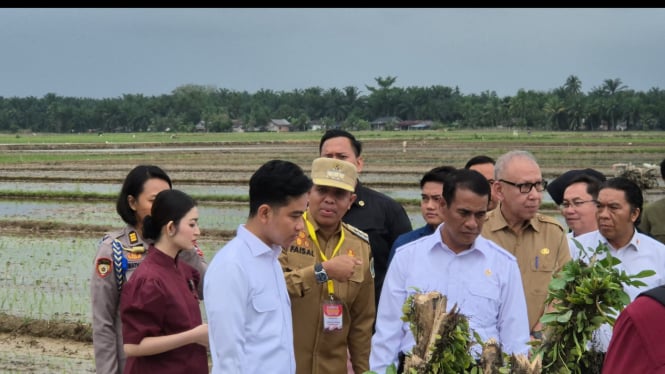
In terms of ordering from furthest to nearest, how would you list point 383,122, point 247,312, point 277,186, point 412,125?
1. point 383,122
2. point 412,125
3. point 277,186
4. point 247,312

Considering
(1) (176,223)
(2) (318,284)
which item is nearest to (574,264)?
(2) (318,284)

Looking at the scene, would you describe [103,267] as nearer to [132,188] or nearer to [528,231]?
[132,188]

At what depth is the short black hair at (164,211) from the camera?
3648 millimetres

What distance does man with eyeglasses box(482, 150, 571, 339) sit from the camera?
4.00 metres

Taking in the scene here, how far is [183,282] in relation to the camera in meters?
3.66

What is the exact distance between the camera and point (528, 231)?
412cm

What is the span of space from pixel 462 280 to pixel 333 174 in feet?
2.87

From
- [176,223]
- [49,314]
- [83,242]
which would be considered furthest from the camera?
[83,242]

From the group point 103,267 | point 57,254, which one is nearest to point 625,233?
point 103,267

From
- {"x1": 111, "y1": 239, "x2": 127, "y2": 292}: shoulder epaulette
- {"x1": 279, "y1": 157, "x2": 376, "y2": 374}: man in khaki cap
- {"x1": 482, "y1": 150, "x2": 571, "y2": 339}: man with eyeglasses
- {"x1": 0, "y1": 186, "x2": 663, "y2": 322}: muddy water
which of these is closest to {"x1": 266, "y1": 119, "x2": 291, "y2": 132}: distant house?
{"x1": 0, "y1": 186, "x2": 663, "y2": 322}: muddy water

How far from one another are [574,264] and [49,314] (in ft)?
24.6

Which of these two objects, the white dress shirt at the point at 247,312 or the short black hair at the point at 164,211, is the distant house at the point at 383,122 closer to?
the short black hair at the point at 164,211

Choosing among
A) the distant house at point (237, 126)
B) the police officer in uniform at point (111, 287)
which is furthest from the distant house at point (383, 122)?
the police officer in uniform at point (111, 287)

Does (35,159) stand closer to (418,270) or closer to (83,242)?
(83,242)
